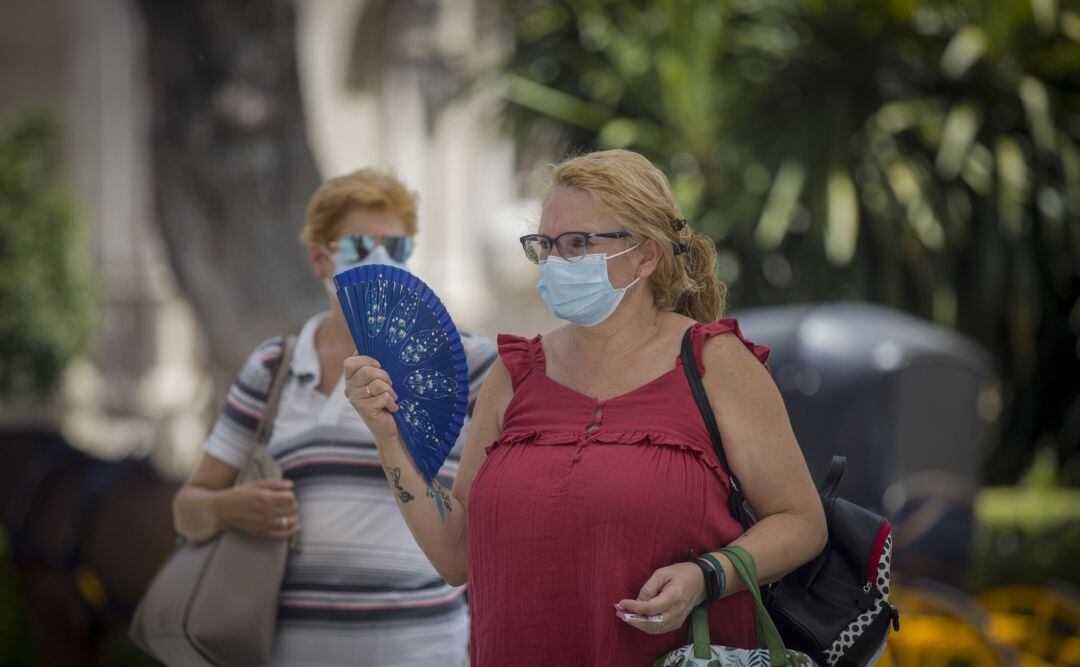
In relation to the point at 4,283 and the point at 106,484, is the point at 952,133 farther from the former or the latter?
the point at 4,283

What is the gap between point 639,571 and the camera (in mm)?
2299

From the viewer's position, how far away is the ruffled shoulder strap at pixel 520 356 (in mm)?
2568

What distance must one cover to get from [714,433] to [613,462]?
18 cm

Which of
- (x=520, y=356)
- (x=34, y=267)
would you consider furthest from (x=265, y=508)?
(x=34, y=267)

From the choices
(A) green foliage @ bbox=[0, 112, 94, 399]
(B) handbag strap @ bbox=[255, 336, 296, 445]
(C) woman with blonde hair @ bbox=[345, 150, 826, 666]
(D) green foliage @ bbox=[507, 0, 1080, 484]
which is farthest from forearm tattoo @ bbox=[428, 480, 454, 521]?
(A) green foliage @ bbox=[0, 112, 94, 399]

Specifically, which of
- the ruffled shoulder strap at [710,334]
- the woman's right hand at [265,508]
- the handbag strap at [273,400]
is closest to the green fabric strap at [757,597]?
the ruffled shoulder strap at [710,334]

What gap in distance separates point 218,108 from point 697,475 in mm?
4474

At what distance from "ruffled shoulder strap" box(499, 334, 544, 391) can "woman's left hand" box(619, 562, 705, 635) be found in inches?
19.1

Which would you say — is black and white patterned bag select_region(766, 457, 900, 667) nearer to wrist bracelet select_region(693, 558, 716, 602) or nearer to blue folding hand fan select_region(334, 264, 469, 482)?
wrist bracelet select_region(693, 558, 716, 602)

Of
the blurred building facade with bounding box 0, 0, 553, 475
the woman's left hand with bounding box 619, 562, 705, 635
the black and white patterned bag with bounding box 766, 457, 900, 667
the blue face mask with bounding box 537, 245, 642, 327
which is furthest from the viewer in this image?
the blurred building facade with bounding box 0, 0, 553, 475

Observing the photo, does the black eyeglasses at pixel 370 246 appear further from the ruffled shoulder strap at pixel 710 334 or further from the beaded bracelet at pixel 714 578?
the beaded bracelet at pixel 714 578

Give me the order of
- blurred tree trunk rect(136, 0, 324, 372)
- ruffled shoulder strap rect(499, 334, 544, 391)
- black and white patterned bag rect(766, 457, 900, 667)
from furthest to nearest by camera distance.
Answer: blurred tree trunk rect(136, 0, 324, 372), ruffled shoulder strap rect(499, 334, 544, 391), black and white patterned bag rect(766, 457, 900, 667)

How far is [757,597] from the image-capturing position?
2.28 metres

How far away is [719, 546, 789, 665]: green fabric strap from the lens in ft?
7.42
